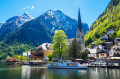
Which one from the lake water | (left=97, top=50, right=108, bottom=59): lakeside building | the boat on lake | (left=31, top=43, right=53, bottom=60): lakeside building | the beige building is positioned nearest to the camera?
the lake water

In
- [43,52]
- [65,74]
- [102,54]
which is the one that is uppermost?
[43,52]

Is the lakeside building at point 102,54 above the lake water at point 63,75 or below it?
above

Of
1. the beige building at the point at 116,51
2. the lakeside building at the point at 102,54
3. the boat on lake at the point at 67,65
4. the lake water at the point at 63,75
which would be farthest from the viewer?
the lakeside building at the point at 102,54

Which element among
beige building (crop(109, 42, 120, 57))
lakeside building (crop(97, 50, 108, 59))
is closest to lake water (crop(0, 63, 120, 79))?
beige building (crop(109, 42, 120, 57))

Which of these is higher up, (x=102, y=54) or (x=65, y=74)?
(x=102, y=54)

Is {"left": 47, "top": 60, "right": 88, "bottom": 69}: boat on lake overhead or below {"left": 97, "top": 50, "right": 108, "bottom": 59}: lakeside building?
below

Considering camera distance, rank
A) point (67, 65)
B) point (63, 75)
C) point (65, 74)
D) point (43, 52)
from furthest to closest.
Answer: point (43, 52), point (67, 65), point (65, 74), point (63, 75)

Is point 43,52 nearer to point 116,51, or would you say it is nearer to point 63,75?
point 116,51

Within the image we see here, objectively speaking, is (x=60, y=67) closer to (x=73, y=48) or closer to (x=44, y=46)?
(x=73, y=48)

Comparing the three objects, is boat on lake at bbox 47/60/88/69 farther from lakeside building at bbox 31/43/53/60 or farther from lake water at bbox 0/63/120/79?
lakeside building at bbox 31/43/53/60

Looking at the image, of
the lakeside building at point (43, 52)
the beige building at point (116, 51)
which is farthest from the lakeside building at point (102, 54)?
the lakeside building at point (43, 52)

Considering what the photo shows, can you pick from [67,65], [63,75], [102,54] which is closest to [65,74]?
[63,75]

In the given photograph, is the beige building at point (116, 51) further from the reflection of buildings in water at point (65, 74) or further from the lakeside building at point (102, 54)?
the reflection of buildings in water at point (65, 74)

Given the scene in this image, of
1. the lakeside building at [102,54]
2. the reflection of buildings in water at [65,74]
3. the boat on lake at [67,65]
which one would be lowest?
the reflection of buildings in water at [65,74]
